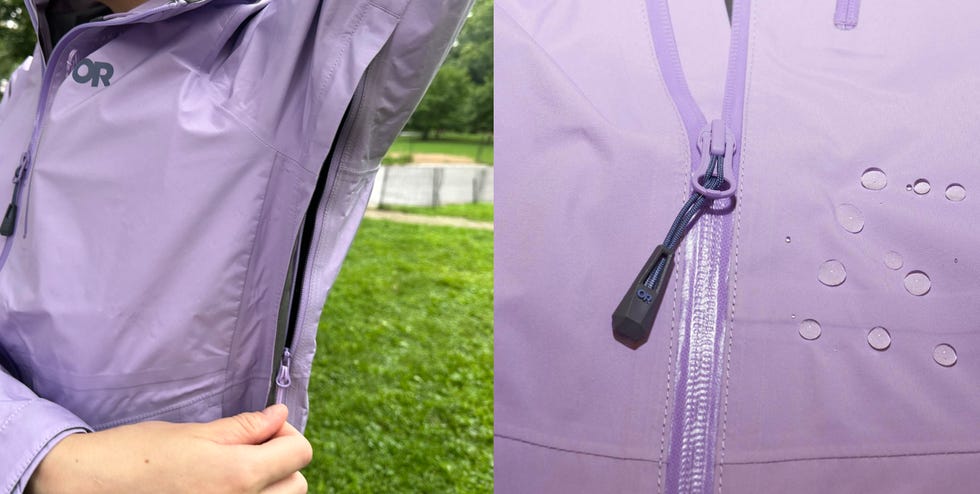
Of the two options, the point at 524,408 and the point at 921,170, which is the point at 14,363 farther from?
the point at 921,170

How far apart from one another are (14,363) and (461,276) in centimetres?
645

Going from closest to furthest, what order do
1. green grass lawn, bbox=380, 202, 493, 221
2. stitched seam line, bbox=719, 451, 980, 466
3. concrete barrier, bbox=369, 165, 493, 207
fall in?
stitched seam line, bbox=719, 451, 980, 466 → green grass lawn, bbox=380, 202, 493, 221 → concrete barrier, bbox=369, 165, 493, 207

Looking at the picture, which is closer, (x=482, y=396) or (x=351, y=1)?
(x=351, y=1)

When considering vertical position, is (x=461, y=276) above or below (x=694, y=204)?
below

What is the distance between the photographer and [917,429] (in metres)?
0.69

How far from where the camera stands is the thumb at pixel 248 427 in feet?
2.59

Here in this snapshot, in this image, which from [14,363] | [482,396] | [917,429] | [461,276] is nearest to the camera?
[917,429]

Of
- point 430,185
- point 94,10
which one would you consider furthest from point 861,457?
point 430,185

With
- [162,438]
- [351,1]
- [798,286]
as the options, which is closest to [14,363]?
[162,438]

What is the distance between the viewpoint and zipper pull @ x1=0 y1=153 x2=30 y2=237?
2.98 feet

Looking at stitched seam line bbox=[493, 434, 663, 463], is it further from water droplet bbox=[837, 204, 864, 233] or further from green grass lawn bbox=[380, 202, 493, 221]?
green grass lawn bbox=[380, 202, 493, 221]

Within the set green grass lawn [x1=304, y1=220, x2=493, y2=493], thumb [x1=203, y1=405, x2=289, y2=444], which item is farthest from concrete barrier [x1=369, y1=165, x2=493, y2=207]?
thumb [x1=203, y1=405, x2=289, y2=444]

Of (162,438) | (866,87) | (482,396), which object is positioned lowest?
(482,396)

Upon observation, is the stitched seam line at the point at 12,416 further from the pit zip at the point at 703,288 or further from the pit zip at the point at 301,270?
the pit zip at the point at 703,288
